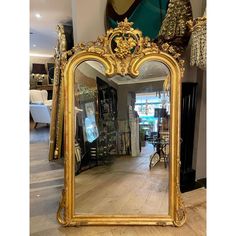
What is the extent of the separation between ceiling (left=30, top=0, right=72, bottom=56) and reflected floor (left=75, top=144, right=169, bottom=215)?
2.45 meters

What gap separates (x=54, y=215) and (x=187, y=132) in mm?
1262

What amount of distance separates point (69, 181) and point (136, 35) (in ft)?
3.29

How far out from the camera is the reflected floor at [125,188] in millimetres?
1572

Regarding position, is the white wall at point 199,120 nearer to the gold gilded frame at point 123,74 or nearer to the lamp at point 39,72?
the gold gilded frame at point 123,74

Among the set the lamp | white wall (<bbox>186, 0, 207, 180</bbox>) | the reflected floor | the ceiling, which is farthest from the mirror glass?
the lamp

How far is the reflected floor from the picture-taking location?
157cm

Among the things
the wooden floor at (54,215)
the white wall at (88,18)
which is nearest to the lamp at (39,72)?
the wooden floor at (54,215)

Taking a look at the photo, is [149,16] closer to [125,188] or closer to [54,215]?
[125,188]

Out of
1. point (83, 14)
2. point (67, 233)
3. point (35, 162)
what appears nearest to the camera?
point (67, 233)

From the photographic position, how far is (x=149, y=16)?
1944 millimetres

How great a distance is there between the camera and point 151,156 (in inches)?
62.8

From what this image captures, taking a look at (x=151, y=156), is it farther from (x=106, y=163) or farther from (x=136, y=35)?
(x=136, y=35)
